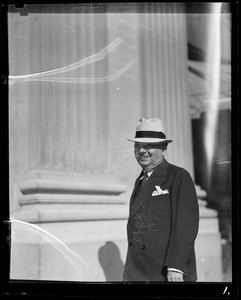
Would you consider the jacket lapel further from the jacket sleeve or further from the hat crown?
the hat crown

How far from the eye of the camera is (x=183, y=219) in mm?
5559

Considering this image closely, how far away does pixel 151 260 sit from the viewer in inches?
219

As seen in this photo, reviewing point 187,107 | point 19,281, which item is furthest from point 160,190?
point 19,281

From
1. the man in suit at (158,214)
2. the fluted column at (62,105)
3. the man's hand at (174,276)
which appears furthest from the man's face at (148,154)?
the man's hand at (174,276)

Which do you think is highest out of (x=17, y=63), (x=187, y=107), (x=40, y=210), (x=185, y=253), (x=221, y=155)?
(x=17, y=63)

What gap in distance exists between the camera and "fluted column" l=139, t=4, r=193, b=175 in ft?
18.5

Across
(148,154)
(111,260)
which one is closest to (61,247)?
(111,260)

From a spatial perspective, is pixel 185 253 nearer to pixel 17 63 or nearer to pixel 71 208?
pixel 71 208

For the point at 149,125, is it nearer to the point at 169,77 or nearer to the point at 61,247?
the point at 169,77

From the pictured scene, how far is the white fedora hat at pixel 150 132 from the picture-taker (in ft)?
18.5

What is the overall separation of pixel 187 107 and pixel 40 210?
1.55 metres

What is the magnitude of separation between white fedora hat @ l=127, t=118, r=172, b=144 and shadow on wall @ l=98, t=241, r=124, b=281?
0.95 meters

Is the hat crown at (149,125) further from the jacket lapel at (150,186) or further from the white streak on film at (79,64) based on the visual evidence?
the white streak on film at (79,64)

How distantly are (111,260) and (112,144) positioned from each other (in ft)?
3.27
